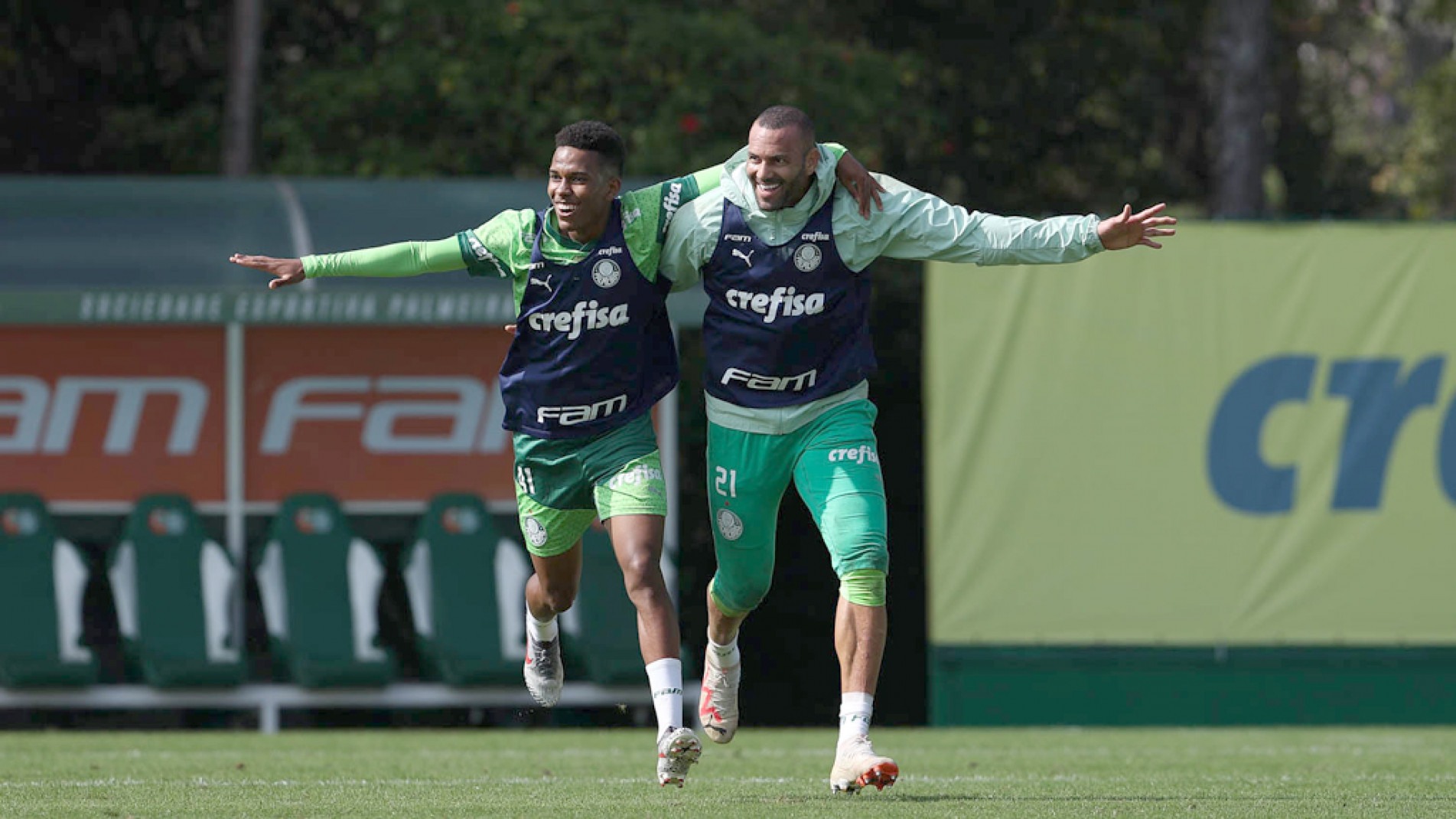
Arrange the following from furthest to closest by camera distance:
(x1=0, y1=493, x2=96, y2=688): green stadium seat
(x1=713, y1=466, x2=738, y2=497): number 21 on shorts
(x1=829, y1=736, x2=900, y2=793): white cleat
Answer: (x1=0, y1=493, x2=96, y2=688): green stadium seat < (x1=713, y1=466, x2=738, y2=497): number 21 on shorts < (x1=829, y1=736, x2=900, y2=793): white cleat

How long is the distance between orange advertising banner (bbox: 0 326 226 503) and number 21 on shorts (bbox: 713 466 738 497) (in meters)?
6.43

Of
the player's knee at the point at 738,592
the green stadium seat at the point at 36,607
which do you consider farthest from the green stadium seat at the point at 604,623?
the player's knee at the point at 738,592

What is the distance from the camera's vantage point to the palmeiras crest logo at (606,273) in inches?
298

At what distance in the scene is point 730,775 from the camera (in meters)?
8.83

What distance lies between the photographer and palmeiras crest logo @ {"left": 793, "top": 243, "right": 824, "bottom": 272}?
7.56 m

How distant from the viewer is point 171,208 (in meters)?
13.6

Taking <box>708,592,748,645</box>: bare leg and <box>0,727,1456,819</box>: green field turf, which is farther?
<box>708,592,748,645</box>: bare leg

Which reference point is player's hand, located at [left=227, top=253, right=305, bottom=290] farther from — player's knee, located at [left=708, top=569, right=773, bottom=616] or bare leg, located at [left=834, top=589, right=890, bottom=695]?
bare leg, located at [left=834, top=589, right=890, bottom=695]

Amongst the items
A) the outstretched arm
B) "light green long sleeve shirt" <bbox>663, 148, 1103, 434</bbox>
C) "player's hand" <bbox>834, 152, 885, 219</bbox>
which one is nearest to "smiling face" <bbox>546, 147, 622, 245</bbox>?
"light green long sleeve shirt" <bbox>663, 148, 1103, 434</bbox>

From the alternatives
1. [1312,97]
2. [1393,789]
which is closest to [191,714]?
[1393,789]

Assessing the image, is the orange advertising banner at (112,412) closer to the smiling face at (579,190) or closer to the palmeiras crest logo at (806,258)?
the smiling face at (579,190)

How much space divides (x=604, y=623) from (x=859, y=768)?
6271mm

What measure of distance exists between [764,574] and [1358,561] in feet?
21.0

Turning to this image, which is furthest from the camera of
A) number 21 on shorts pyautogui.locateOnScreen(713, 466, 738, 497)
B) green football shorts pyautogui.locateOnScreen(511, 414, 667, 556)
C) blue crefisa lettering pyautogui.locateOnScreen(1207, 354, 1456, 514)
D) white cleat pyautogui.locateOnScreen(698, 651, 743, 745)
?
blue crefisa lettering pyautogui.locateOnScreen(1207, 354, 1456, 514)
